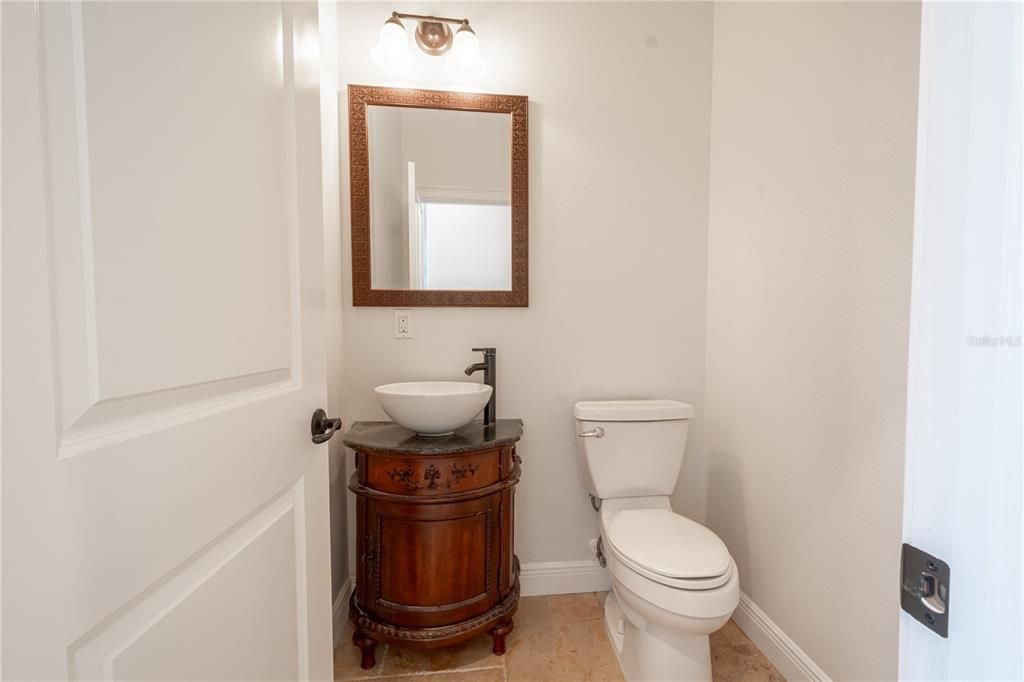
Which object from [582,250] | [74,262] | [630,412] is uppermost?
[582,250]

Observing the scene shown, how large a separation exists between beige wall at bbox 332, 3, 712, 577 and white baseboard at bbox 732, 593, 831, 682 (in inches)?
21.3

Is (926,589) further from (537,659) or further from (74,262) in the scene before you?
(537,659)

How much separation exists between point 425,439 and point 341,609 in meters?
0.79

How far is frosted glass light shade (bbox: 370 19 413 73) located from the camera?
1608 millimetres

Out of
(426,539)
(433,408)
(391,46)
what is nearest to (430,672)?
(426,539)

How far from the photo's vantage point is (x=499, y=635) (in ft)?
4.99

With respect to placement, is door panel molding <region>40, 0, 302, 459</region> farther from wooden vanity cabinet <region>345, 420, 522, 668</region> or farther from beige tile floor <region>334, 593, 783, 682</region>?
beige tile floor <region>334, 593, 783, 682</region>

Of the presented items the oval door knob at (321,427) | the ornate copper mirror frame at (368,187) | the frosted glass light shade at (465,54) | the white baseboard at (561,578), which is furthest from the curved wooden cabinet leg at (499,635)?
the frosted glass light shade at (465,54)

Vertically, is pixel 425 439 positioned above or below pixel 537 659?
above

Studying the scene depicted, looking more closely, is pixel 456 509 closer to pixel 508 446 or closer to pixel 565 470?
pixel 508 446

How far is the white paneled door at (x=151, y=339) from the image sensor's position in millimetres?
377

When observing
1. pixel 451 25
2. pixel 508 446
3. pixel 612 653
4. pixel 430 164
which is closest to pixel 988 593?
pixel 508 446

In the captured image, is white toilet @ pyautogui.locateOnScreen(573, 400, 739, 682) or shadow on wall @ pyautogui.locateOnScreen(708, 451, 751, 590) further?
shadow on wall @ pyautogui.locateOnScreen(708, 451, 751, 590)

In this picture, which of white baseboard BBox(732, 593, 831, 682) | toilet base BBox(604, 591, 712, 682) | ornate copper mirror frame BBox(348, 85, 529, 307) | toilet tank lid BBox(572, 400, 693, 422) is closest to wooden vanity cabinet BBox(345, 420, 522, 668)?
toilet tank lid BBox(572, 400, 693, 422)
